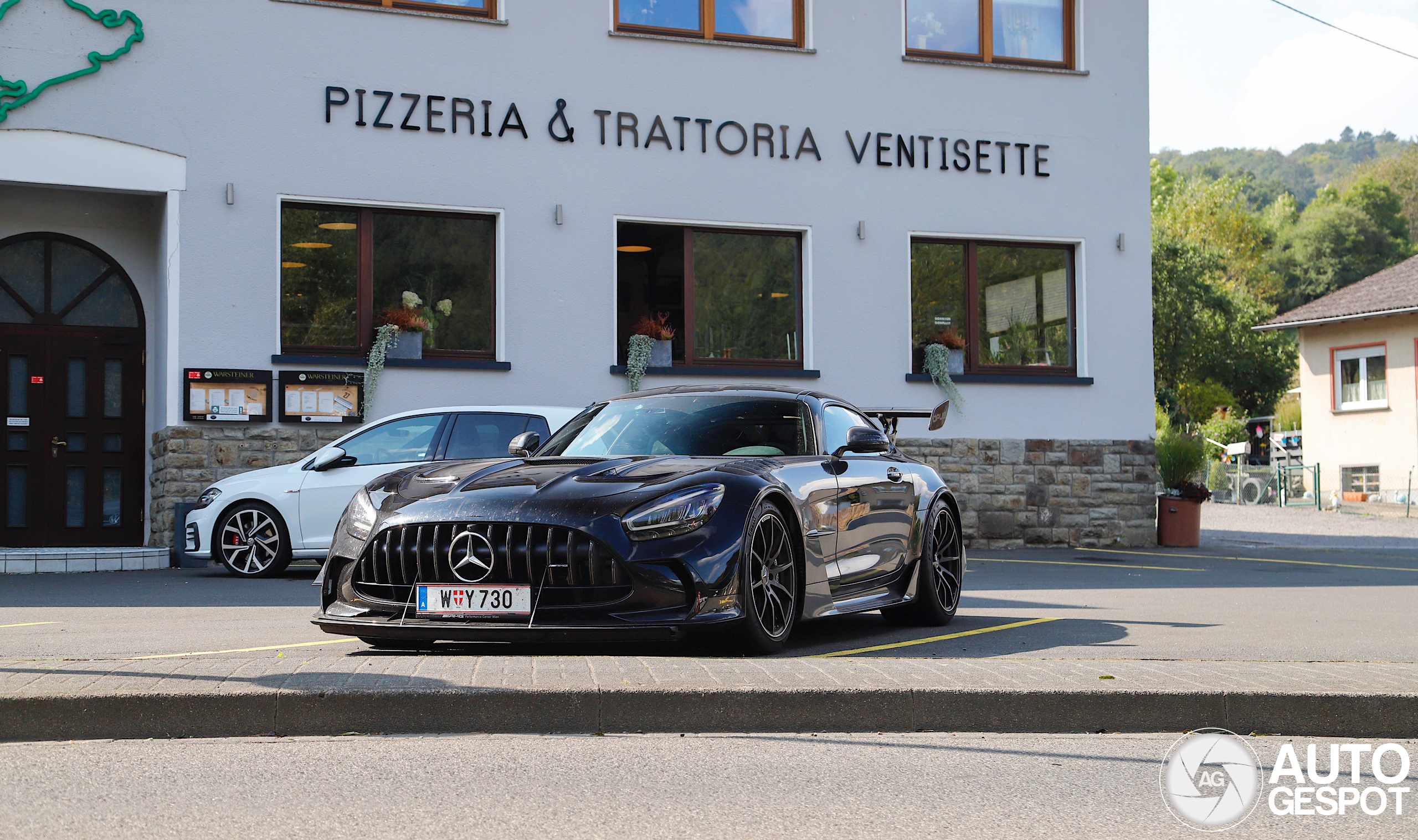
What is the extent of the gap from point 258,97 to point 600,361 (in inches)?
183

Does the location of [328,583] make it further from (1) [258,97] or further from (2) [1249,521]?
(2) [1249,521]

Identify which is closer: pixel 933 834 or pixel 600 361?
pixel 933 834

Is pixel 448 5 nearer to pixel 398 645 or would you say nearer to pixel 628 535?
pixel 398 645

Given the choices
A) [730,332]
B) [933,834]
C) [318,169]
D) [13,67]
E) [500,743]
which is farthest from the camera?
[730,332]

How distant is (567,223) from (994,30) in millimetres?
6312

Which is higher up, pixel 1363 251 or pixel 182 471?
pixel 1363 251

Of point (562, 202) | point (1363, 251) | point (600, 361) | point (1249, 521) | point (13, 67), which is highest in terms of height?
point (1363, 251)

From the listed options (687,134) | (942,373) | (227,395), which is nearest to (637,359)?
(687,134)

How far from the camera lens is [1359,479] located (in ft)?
118

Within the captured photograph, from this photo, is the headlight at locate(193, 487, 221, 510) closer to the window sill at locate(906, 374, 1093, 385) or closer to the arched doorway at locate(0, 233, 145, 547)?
the arched doorway at locate(0, 233, 145, 547)

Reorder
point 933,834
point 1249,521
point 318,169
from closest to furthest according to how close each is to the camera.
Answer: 1. point 933,834
2. point 318,169
3. point 1249,521

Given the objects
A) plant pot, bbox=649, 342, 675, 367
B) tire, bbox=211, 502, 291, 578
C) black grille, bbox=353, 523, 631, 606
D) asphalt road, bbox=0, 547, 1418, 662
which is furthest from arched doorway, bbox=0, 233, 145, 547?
black grille, bbox=353, 523, 631, 606

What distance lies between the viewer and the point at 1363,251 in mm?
81500

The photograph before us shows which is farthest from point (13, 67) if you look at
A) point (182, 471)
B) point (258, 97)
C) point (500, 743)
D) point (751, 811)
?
point (751, 811)
